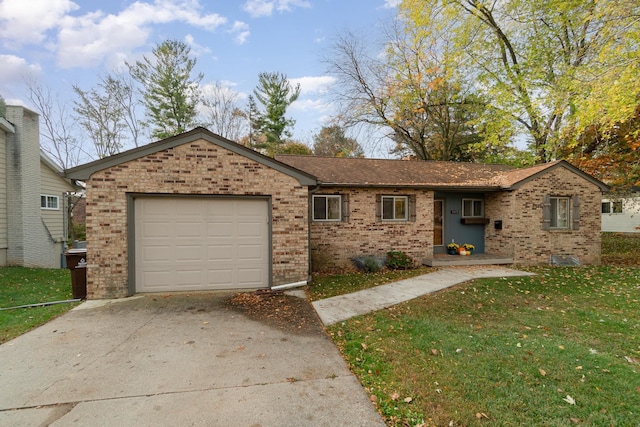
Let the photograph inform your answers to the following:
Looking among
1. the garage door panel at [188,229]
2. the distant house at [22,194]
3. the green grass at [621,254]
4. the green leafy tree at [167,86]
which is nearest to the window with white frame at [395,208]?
the garage door panel at [188,229]

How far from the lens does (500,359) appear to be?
11.8ft

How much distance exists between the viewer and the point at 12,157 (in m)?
10.5

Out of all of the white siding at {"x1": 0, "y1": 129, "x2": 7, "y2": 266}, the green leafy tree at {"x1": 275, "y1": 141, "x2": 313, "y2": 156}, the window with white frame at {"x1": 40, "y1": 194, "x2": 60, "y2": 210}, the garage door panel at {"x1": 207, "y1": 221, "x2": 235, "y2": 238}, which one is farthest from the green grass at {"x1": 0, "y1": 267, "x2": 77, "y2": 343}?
the green leafy tree at {"x1": 275, "y1": 141, "x2": 313, "y2": 156}

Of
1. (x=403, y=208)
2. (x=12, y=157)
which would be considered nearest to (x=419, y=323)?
(x=403, y=208)

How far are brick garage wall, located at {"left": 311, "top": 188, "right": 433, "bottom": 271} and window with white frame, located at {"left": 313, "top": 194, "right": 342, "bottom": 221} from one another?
0.18m

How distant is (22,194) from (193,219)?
9.07 metres

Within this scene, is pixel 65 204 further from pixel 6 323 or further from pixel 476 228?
pixel 476 228

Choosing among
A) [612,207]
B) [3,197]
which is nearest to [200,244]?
[3,197]

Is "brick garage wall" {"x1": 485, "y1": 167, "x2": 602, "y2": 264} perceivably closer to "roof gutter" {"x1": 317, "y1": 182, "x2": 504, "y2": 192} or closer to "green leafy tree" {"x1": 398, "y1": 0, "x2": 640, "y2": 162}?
"roof gutter" {"x1": 317, "y1": 182, "x2": 504, "y2": 192}

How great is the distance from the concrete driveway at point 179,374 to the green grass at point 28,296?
0.39 m

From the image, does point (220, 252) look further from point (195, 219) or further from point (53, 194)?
point (53, 194)

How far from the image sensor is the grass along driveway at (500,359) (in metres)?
2.67

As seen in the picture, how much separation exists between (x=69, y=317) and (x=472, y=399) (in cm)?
644

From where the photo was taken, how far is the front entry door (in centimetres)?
1122
